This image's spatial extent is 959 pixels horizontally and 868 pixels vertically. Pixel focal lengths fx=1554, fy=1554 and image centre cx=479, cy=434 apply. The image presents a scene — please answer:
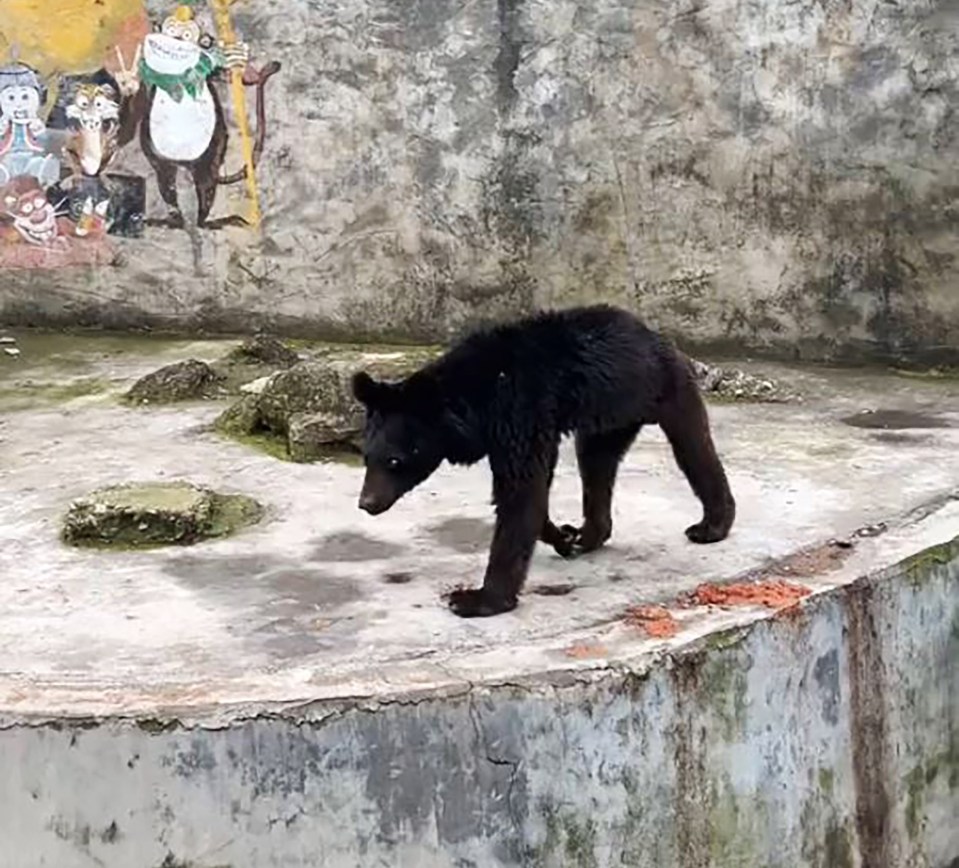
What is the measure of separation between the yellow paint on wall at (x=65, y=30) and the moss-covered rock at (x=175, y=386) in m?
2.47

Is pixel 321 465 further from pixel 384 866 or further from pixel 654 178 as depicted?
pixel 654 178

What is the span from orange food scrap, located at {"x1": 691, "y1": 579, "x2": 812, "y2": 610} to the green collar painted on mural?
213 inches

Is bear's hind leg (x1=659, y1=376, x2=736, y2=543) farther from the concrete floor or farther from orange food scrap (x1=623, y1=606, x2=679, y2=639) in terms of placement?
orange food scrap (x1=623, y1=606, x2=679, y2=639)

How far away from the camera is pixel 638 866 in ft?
14.4

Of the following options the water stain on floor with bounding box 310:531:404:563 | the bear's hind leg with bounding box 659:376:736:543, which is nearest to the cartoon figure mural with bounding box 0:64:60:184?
the water stain on floor with bounding box 310:531:404:563

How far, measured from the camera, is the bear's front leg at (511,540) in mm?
4578

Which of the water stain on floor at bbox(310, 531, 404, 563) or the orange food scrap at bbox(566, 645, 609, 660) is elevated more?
the water stain on floor at bbox(310, 531, 404, 563)

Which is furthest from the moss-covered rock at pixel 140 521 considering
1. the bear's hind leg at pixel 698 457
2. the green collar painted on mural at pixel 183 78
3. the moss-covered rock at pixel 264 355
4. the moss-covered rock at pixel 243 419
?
the green collar painted on mural at pixel 183 78

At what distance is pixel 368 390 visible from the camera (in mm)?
4613

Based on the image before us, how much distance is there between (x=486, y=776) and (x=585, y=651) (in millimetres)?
447

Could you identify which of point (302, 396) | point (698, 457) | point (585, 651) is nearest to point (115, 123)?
point (302, 396)

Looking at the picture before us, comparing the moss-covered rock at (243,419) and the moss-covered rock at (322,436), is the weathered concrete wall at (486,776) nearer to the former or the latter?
the moss-covered rock at (322,436)

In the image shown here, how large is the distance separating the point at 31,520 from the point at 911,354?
460 centimetres

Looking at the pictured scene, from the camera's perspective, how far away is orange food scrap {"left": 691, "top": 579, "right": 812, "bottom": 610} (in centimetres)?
468
